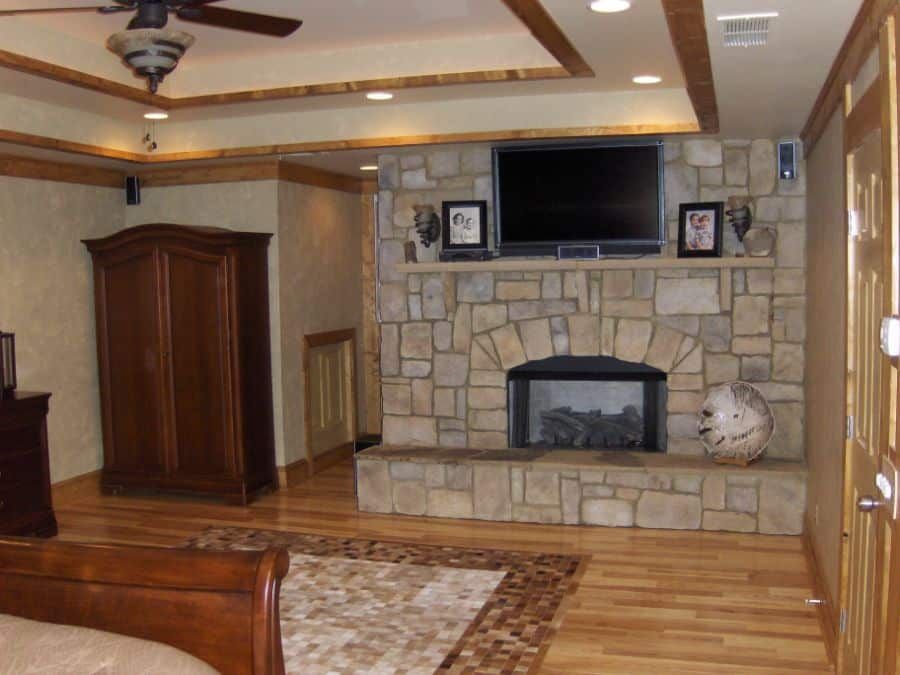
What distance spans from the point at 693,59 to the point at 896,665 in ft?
6.55

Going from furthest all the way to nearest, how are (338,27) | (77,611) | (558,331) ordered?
1. (558,331)
2. (338,27)
3. (77,611)

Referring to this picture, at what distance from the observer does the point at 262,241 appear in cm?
656

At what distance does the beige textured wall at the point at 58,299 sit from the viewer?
19.9 feet

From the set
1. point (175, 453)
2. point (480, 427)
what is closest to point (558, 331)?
point (480, 427)

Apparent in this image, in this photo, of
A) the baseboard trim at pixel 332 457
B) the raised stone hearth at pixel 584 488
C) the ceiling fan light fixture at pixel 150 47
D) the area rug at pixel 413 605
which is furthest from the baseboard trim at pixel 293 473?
the ceiling fan light fixture at pixel 150 47

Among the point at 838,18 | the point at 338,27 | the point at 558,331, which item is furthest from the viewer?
the point at 558,331

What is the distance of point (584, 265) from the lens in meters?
5.81

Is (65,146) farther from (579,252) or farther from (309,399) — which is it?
(579,252)

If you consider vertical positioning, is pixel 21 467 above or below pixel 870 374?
below

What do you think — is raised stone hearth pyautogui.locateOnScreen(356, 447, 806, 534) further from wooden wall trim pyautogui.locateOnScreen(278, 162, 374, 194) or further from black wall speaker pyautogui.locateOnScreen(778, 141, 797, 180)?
wooden wall trim pyautogui.locateOnScreen(278, 162, 374, 194)

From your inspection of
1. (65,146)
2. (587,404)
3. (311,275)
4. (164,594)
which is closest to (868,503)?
(164,594)

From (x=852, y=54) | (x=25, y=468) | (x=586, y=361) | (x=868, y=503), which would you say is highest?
(x=852, y=54)

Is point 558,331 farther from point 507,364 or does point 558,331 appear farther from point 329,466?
point 329,466

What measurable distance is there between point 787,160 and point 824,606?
8.69ft
